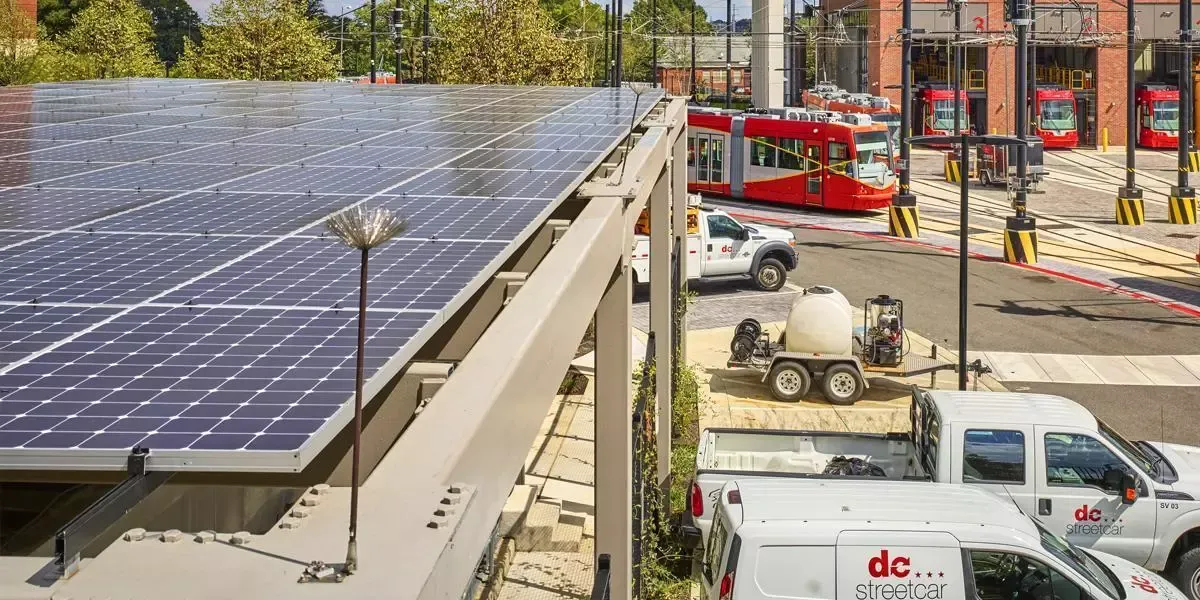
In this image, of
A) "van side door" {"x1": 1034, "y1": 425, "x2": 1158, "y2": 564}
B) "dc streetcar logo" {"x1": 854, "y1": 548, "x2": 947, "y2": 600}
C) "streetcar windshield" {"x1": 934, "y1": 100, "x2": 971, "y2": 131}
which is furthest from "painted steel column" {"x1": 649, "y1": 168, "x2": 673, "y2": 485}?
"streetcar windshield" {"x1": 934, "y1": 100, "x2": 971, "y2": 131}

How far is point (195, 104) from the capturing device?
18422 mm

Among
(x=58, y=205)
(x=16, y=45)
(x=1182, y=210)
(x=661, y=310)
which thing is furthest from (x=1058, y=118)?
(x=58, y=205)

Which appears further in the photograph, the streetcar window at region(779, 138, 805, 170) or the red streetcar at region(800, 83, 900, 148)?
the red streetcar at region(800, 83, 900, 148)

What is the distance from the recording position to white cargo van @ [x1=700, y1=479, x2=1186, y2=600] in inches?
404

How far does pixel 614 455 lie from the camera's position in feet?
31.5

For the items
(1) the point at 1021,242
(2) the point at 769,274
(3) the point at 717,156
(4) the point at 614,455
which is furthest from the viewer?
(3) the point at 717,156

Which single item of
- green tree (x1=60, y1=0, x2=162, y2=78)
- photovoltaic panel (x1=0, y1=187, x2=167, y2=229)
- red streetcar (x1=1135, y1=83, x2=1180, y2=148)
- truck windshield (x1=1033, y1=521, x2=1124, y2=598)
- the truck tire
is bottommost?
the truck tire

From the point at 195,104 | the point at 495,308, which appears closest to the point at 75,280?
the point at 495,308

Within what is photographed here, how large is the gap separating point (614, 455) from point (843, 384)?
38.5 ft

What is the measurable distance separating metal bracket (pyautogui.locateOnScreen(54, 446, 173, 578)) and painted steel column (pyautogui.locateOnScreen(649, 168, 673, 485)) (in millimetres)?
11916

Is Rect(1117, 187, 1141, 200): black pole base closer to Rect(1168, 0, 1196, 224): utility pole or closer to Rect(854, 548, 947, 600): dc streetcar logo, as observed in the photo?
Rect(1168, 0, 1196, 224): utility pole

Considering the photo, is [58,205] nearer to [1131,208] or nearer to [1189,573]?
[1189,573]

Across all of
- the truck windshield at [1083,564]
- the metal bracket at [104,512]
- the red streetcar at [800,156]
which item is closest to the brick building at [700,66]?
the red streetcar at [800,156]

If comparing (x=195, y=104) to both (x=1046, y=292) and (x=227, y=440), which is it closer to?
(x=227, y=440)
